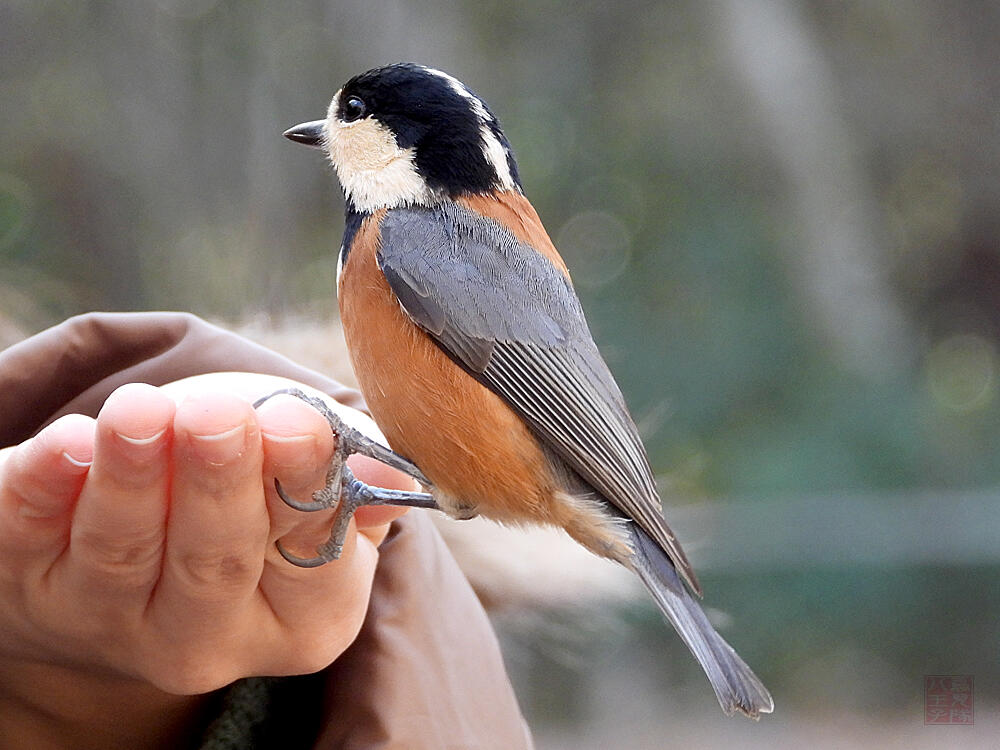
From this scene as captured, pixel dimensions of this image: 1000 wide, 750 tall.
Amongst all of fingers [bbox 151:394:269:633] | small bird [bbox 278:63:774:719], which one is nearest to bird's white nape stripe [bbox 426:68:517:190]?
small bird [bbox 278:63:774:719]

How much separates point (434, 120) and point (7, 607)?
0.84 meters

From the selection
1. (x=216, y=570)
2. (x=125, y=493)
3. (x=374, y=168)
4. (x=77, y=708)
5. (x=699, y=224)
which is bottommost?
(x=77, y=708)

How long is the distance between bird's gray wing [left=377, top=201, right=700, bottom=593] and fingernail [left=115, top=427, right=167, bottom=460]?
0.49 metres

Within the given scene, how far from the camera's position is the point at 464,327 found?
4.66 feet

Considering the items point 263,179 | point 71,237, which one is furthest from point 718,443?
point 71,237

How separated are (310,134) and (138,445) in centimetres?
83

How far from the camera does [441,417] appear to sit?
4.40 feet

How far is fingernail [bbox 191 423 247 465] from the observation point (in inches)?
38.6

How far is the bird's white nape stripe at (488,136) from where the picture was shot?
1.50 metres

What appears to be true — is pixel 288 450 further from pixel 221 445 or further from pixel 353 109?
pixel 353 109

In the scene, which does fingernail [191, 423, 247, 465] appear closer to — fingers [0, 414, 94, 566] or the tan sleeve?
fingers [0, 414, 94, 566]
